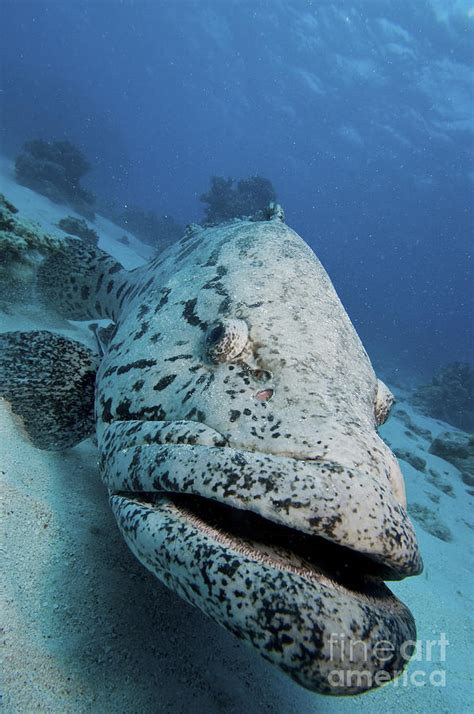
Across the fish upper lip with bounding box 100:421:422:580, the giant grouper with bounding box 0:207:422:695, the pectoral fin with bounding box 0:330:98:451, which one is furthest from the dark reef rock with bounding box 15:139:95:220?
the fish upper lip with bounding box 100:421:422:580

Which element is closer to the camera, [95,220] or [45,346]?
[45,346]

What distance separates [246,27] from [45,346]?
58567 millimetres

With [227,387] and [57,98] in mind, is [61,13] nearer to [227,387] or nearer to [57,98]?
[57,98]

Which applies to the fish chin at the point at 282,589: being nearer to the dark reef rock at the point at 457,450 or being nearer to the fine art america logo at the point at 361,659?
the fine art america logo at the point at 361,659

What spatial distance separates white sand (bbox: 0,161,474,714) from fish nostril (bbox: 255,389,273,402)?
48.3 inches

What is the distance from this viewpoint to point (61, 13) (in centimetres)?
6269

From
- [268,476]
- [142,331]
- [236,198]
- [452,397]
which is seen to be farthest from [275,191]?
[268,476]

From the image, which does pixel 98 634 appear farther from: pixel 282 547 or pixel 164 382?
pixel 164 382

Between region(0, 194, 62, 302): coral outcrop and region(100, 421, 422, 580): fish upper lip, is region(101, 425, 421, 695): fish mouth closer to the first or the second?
region(100, 421, 422, 580): fish upper lip

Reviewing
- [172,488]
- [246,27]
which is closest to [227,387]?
[172,488]

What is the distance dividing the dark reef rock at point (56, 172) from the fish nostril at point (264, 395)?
19.2 m

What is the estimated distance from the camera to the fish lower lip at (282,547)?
157 cm

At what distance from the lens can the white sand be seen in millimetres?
1632

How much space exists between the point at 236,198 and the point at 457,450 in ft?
47.5
